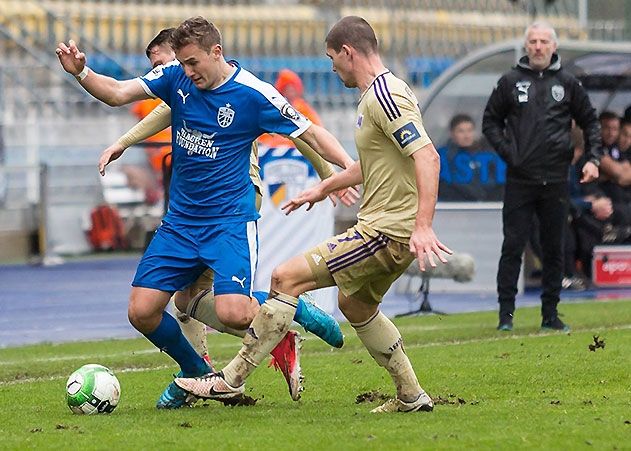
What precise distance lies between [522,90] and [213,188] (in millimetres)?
4868

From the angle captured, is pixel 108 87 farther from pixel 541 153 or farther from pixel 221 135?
pixel 541 153

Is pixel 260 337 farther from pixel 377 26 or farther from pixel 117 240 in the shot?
pixel 377 26

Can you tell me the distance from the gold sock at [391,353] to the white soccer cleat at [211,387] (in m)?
0.71

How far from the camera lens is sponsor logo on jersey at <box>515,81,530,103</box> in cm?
1206

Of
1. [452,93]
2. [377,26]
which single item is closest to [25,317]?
[452,93]

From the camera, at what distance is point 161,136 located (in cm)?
2158

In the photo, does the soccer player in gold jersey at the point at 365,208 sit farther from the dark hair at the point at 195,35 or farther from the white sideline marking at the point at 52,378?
the white sideline marking at the point at 52,378

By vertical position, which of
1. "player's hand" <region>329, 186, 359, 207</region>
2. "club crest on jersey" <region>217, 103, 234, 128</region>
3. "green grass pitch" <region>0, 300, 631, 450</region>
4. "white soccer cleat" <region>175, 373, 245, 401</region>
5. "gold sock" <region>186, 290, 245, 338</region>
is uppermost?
"club crest on jersey" <region>217, 103, 234, 128</region>

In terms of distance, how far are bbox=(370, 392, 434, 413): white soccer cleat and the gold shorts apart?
65cm

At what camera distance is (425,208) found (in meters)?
6.89

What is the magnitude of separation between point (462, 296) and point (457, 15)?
1468 cm

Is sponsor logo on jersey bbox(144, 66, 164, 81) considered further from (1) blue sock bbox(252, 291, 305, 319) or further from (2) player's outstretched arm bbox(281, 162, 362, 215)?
(1) blue sock bbox(252, 291, 305, 319)

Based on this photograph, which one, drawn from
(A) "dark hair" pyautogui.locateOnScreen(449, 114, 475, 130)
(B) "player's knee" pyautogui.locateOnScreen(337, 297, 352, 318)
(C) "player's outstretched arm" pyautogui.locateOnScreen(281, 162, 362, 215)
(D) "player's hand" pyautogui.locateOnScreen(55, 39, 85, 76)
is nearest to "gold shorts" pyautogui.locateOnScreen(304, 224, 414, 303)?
(B) "player's knee" pyautogui.locateOnScreen(337, 297, 352, 318)

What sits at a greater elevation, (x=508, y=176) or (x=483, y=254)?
(x=508, y=176)
